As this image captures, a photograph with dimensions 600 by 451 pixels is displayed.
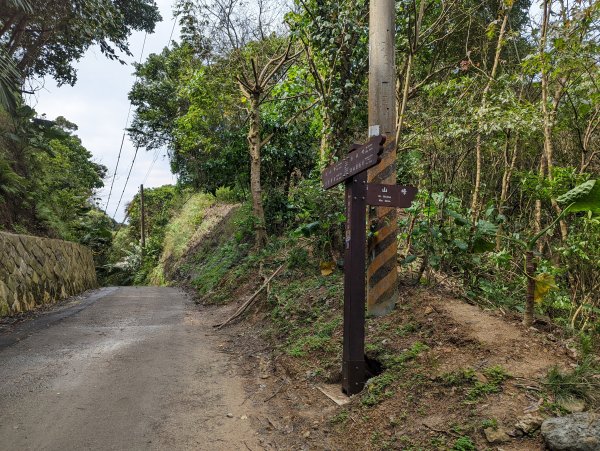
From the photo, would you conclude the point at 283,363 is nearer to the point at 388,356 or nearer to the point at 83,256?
the point at 388,356

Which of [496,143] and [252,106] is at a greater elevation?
[252,106]

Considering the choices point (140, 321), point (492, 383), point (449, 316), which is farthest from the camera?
point (140, 321)

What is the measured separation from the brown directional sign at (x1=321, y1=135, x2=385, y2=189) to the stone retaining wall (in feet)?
24.0

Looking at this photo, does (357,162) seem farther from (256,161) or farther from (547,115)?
(256,161)

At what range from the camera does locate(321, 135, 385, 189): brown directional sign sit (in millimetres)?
3691

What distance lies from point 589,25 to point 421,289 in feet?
12.7

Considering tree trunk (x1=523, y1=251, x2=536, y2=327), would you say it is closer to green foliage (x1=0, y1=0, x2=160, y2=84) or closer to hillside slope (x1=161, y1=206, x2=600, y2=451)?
hillside slope (x1=161, y1=206, x2=600, y2=451)

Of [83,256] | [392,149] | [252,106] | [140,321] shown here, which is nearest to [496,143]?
[392,149]

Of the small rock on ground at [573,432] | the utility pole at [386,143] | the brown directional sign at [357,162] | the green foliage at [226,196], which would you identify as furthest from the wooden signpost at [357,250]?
the green foliage at [226,196]

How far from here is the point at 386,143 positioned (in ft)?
16.8

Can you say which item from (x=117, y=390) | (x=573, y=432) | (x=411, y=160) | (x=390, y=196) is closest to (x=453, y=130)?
(x=411, y=160)

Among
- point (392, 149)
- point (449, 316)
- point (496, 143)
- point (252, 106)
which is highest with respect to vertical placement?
point (252, 106)

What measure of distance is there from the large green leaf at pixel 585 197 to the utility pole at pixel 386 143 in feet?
6.12

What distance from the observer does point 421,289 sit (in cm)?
517
